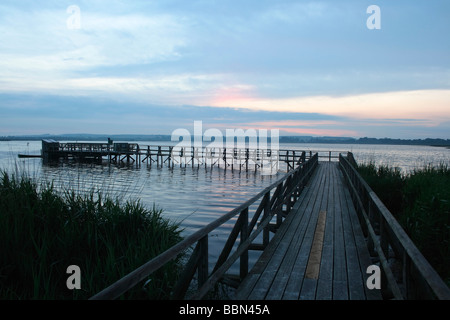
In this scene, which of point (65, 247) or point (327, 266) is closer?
point (327, 266)

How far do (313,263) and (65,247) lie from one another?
3.79m

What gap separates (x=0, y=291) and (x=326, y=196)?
32.3 feet

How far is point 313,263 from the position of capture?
505 cm

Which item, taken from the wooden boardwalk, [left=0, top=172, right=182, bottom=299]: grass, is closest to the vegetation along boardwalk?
the wooden boardwalk

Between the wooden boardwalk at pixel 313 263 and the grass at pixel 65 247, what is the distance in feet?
4.55

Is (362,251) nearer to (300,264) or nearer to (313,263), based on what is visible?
(313,263)

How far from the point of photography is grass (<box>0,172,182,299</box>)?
4.48 metres

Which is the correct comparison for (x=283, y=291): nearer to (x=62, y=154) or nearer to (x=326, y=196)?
(x=326, y=196)

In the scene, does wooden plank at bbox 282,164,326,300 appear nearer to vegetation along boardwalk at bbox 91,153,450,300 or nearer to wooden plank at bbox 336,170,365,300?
vegetation along boardwalk at bbox 91,153,450,300

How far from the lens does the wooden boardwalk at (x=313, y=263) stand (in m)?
4.04

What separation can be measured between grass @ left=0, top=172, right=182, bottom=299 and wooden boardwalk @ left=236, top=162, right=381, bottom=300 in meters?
1.39

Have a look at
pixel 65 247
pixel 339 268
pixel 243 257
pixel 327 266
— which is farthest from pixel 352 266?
pixel 65 247
